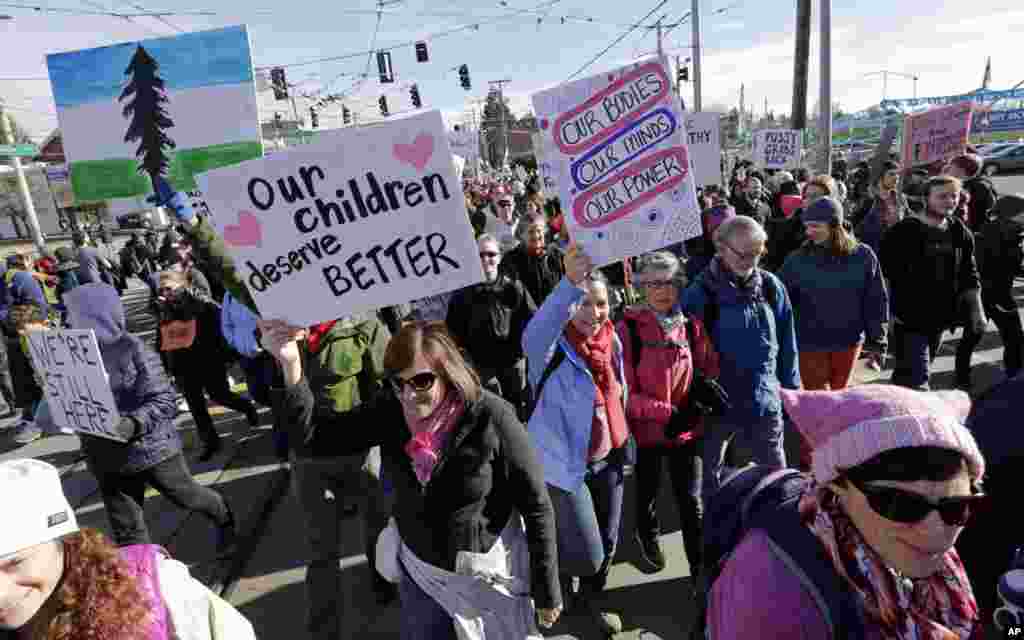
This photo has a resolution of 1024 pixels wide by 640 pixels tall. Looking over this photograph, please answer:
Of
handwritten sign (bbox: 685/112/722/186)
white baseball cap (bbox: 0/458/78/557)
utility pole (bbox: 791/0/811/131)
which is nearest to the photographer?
white baseball cap (bbox: 0/458/78/557)

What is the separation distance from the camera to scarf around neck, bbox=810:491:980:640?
3.55 feet

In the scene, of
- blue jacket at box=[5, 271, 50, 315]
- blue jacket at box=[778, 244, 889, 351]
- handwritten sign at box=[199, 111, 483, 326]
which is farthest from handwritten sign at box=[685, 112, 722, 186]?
blue jacket at box=[5, 271, 50, 315]

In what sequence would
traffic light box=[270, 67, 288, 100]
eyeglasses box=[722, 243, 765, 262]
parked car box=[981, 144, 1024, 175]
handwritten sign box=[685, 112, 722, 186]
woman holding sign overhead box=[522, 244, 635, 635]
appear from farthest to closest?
parked car box=[981, 144, 1024, 175] → traffic light box=[270, 67, 288, 100] → handwritten sign box=[685, 112, 722, 186] → eyeglasses box=[722, 243, 765, 262] → woman holding sign overhead box=[522, 244, 635, 635]

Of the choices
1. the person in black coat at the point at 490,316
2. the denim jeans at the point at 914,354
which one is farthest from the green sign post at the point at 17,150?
the denim jeans at the point at 914,354

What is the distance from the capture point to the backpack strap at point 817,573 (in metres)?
1.05

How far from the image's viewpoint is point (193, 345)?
4914 mm

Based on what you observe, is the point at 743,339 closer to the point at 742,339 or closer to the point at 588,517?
the point at 742,339

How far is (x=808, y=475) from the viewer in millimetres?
1299

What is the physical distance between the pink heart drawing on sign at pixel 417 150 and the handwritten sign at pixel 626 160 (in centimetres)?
82

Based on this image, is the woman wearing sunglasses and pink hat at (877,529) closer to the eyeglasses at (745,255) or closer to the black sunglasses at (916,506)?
the black sunglasses at (916,506)

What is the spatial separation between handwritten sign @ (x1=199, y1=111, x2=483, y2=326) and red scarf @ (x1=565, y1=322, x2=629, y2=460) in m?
0.80

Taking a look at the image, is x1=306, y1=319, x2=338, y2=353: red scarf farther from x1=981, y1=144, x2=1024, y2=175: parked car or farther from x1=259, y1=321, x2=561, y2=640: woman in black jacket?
x1=981, y1=144, x2=1024, y2=175: parked car

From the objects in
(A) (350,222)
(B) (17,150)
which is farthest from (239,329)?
(B) (17,150)

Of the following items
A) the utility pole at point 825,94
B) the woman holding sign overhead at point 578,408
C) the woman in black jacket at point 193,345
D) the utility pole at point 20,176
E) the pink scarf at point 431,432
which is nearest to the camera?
the pink scarf at point 431,432
